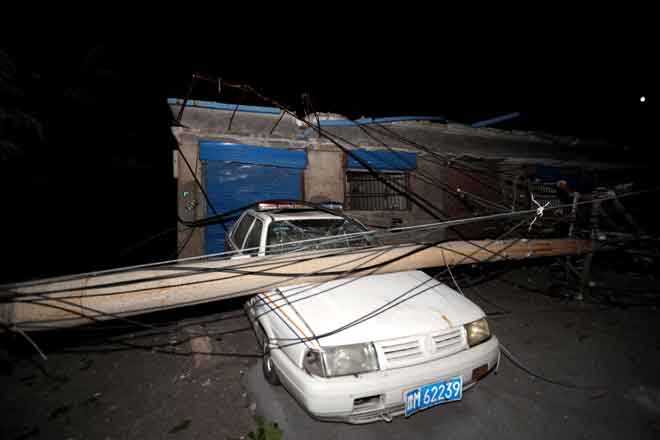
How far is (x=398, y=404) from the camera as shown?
84.0 inches

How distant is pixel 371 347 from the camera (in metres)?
2.24

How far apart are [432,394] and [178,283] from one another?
7.15ft

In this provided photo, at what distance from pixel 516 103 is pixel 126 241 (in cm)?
1881

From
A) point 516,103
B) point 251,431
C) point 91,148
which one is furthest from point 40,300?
point 516,103

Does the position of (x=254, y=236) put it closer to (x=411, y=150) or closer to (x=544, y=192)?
(x=411, y=150)

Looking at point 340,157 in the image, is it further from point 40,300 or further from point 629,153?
point 629,153

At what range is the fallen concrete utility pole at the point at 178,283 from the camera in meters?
1.89

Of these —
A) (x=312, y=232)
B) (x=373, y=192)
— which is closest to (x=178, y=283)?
(x=312, y=232)

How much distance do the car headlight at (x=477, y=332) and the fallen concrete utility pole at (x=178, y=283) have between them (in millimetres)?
654

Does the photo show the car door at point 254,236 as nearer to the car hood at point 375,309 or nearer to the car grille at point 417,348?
the car hood at point 375,309

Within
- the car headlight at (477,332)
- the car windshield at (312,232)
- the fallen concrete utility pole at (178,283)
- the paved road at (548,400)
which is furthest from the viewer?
the car windshield at (312,232)

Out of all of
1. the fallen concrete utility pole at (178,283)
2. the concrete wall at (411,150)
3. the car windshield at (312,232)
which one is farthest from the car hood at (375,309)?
the concrete wall at (411,150)

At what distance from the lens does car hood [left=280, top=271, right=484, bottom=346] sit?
2.32 meters

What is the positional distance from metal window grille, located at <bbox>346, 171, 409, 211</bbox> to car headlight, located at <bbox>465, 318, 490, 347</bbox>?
5.32 m
